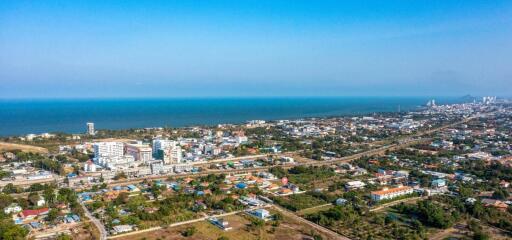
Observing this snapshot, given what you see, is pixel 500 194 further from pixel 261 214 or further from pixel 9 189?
pixel 9 189

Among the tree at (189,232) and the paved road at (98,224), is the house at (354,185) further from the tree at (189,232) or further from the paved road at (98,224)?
the paved road at (98,224)

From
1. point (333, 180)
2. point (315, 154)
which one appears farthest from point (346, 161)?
point (333, 180)

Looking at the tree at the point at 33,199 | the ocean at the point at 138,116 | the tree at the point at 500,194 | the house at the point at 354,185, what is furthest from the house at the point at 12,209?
the ocean at the point at 138,116

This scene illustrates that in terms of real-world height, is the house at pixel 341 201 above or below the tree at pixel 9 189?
above

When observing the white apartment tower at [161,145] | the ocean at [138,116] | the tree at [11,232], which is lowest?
the ocean at [138,116]

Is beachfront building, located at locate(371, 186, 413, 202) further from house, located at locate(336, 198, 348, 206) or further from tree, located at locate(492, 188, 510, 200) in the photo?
tree, located at locate(492, 188, 510, 200)

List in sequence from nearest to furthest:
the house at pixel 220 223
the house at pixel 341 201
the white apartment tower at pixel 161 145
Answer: the house at pixel 220 223 → the house at pixel 341 201 → the white apartment tower at pixel 161 145

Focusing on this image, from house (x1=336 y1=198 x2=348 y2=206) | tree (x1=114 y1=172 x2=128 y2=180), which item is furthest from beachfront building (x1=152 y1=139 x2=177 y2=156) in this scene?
house (x1=336 y1=198 x2=348 y2=206)
